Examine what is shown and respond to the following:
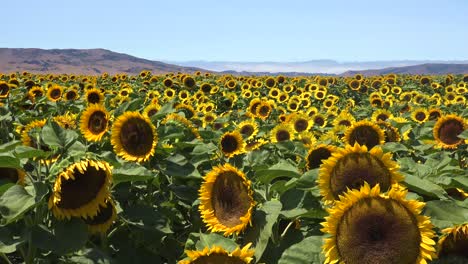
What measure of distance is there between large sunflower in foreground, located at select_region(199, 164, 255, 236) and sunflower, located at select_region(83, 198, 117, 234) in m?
0.66

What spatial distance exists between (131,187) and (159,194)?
519 millimetres

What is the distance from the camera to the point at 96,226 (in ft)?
11.0

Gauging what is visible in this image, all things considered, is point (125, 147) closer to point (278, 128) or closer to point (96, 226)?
point (96, 226)

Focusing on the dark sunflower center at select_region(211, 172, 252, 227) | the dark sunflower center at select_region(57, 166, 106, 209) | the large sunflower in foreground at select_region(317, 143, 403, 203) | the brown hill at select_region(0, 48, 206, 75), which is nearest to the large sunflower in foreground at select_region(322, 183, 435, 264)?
the large sunflower in foreground at select_region(317, 143, 403, 203)

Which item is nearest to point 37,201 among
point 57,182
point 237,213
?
point 57,182

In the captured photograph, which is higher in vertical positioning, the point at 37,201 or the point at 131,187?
the point at 37,201

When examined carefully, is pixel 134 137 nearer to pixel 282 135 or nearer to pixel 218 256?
pixel 218 256

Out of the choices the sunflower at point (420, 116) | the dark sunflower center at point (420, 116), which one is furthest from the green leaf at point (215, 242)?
the dark sunflower center at point (420, 116)

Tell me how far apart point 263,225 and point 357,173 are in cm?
61

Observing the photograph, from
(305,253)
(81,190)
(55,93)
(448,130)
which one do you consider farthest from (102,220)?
(55,93)

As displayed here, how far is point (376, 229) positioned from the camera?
7.22ft

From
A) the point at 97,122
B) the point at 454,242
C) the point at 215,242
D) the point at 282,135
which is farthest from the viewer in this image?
the point at 282,135

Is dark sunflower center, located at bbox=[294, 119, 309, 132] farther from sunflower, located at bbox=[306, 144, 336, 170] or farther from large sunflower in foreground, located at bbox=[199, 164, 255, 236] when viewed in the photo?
large sunflower in foreground, located at bbox=[199, 164, 255, 236]

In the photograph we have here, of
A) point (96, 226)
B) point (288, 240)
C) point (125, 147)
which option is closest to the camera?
point (288, 240)
